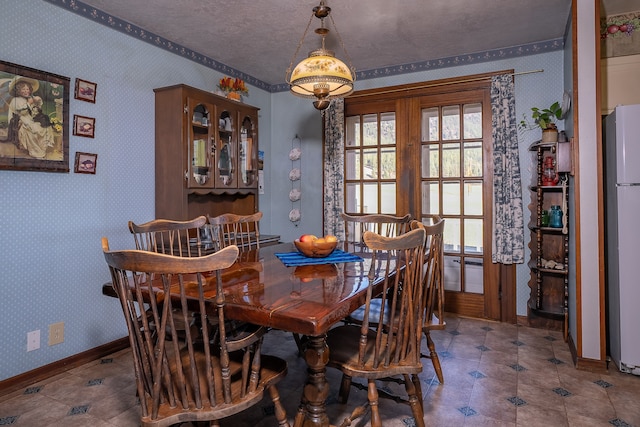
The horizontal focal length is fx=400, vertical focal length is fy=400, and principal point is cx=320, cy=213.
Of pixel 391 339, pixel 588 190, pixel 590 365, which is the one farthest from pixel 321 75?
pixel 590 365

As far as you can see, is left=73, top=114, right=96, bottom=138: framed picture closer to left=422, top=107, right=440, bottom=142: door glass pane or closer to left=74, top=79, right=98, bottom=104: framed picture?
left=74, top=79, right=98, bottom=104: framed picture

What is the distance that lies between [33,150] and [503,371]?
129 inches

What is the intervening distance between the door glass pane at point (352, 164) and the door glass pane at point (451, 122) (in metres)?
0.91

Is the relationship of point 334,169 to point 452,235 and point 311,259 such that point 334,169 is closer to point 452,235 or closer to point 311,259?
point 452,235

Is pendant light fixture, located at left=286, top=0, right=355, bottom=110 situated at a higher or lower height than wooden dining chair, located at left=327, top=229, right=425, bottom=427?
higher

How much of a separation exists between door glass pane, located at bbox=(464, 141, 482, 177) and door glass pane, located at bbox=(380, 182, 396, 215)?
0.72 meters

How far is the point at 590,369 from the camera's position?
257 centimetres

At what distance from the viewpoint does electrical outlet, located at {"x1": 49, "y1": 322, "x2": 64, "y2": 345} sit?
2.61m

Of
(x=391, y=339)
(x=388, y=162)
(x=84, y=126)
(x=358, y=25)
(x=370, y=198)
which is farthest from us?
(x=370, y=198)

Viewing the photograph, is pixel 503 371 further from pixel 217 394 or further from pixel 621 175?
pixel 217 394

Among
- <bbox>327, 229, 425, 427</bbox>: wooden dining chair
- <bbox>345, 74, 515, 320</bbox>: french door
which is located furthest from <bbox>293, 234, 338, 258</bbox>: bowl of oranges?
A: <bbox>345, 74, 515, 320</bbox>: french door

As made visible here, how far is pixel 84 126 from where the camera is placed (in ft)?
9.04

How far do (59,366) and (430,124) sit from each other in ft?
11.9

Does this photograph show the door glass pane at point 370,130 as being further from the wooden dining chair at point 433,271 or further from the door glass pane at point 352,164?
the wooden dining chair at point 433,271
